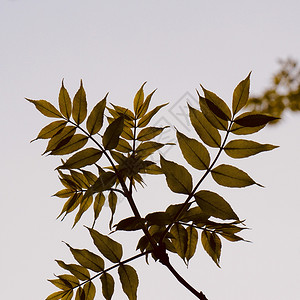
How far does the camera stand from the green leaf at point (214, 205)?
871 mm

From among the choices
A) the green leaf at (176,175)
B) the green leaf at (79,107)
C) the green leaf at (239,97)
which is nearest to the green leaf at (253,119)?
the green leaf at (239,97)

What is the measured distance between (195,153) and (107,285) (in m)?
0.41

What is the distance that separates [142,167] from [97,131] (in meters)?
0.15

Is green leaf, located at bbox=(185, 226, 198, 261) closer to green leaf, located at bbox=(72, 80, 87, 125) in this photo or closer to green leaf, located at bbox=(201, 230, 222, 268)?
green leaf, located at bbox=(201, 230, 222, 268)

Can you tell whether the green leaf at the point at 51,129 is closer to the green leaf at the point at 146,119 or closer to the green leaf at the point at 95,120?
the green leaf at the point at 95,120

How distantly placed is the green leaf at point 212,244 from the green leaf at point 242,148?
9.1 inches

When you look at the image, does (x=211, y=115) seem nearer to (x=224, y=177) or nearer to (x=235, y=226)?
(x=224, y=177)

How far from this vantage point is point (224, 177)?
0.92 m

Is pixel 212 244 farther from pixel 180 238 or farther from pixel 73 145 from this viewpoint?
pixel 73 145

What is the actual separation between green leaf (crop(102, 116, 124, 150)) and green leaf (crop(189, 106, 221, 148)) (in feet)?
0.58

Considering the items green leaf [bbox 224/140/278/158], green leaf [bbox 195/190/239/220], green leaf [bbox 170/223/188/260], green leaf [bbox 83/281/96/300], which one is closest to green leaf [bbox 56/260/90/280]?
green leaf [bbox 83/281/96/300]

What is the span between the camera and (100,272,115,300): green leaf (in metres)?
0.99

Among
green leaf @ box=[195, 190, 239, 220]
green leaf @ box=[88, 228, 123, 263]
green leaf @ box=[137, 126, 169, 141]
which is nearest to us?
green leaf @ box=[195, 190, 239, 220]

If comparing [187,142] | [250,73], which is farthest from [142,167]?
[250,73]
